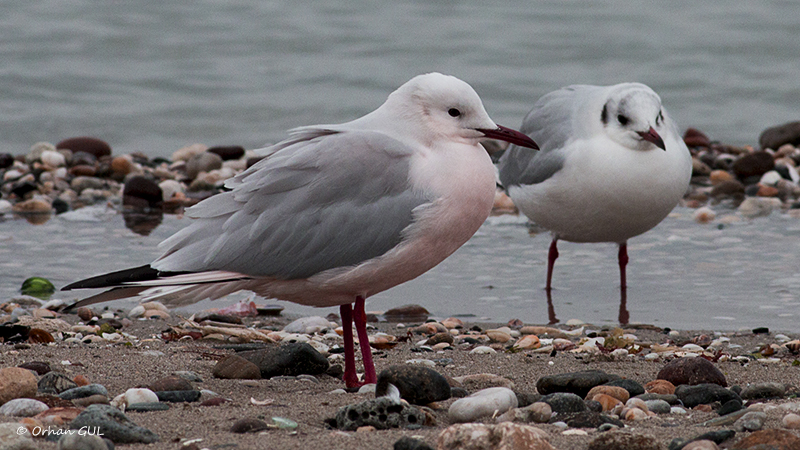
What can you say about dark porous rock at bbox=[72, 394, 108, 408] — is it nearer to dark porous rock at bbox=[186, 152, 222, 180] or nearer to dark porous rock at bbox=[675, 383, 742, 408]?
dark porous rock at bbox=[675, 383, 742, 408]

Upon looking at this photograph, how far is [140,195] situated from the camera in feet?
30.7

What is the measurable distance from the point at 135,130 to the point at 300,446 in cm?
1119

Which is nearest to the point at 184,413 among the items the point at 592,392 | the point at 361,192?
the point at 361,192

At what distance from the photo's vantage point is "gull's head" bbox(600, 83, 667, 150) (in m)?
6.40

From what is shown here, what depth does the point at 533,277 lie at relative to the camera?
7117 millimetres

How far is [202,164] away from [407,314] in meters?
5.20

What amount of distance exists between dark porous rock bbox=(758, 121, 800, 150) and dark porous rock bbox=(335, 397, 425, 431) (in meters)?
9.51

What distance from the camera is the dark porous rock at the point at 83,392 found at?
3.51m

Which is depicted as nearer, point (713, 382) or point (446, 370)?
point (713, 382)

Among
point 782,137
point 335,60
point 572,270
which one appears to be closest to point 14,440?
point 572,270

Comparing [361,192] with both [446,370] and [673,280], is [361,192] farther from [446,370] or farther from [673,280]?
[673,280]

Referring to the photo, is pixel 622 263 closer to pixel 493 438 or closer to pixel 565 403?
pixel 565 403

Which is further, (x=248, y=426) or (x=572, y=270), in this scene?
(x=572, y=270)

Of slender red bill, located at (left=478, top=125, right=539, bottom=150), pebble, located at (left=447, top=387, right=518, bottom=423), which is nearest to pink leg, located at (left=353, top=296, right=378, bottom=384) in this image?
pebble, located at (left=447, top=387, right=518, bottom=423)
